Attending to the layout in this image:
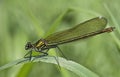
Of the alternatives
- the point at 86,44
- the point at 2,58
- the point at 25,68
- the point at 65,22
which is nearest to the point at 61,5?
the point at 65,22

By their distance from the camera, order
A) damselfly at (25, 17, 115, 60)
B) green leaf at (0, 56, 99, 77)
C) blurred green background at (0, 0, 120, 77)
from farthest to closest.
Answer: blurred green background at (0, 0, 120, 77) < damselfly at (25, 17, 115, 60) < green leaf at (0, 56, 99, 77)

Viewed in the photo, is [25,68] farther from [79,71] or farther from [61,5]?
[61,5]

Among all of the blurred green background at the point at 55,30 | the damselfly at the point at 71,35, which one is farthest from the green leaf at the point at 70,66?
the blurred green background at the point at 55,30

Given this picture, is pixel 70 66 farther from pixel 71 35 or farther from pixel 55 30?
pixel 55 30

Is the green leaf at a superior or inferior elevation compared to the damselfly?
inferior

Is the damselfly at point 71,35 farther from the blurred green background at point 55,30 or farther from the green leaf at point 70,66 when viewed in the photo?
the green leaf at point 70,66

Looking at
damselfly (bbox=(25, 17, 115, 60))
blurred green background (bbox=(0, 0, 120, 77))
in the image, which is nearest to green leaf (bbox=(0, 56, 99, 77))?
damselfly (bbox=(25, 17, 115, 60))

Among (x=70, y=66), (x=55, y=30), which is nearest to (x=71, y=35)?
(x=70, y=66)

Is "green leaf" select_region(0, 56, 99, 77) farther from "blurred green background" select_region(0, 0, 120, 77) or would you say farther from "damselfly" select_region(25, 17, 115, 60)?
"blurred green background" select_region(0, 0, 120, 77)
